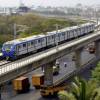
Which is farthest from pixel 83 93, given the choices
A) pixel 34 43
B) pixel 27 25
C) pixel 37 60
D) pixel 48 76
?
pixel 27 25

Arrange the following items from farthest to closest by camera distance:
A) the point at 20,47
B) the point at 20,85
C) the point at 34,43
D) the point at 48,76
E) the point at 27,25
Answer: the point at 27,25
the point at 34,43
the point at 48,76
the point at 20,85
the point at 20,47

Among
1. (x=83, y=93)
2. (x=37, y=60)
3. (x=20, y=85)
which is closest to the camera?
(x=83, y=93)

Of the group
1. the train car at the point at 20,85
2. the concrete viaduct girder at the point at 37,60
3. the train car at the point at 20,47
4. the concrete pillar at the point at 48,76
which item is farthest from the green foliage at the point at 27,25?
the train car at the point at 20,85

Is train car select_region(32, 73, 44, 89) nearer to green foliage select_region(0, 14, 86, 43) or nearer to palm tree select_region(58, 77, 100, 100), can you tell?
palm tree select_region(58, 77, 100, 100)

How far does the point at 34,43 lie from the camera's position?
5294 cm

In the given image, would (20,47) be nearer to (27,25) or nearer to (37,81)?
(37,81)

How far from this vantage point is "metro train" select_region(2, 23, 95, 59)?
152 ft

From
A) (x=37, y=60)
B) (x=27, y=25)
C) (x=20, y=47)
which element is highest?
(x=20, y=47)

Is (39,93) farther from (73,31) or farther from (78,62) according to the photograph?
(73,31)

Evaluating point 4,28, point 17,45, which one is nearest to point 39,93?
point 17,45

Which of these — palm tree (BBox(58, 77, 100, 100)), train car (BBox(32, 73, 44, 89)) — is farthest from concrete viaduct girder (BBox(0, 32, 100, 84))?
palm tree (BBox(58, 77, 100, 100))

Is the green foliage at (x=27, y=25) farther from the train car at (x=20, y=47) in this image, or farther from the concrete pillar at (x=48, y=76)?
the concrete pillar at (x=48, y=76)

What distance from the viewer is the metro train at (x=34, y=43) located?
46.4 metres

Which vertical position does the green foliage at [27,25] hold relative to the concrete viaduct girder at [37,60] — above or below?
below
